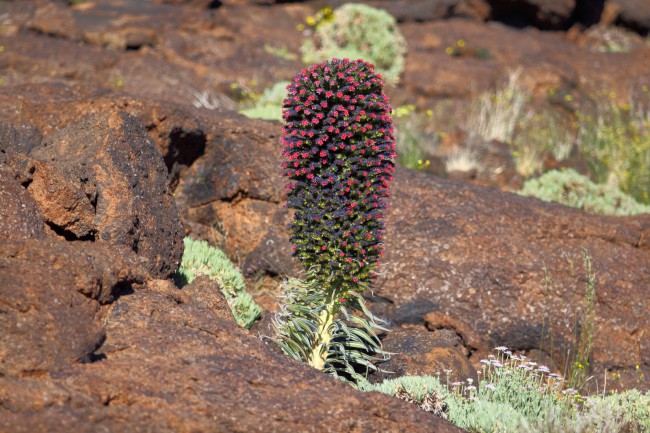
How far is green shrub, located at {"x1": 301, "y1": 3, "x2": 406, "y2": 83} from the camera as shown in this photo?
13.7m

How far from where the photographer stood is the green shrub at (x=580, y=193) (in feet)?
30.5

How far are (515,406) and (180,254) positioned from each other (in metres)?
2.38

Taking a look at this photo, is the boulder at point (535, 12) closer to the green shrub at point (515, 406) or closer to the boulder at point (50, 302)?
the green shrub at point (515, 406)

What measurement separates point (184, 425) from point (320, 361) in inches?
73.9

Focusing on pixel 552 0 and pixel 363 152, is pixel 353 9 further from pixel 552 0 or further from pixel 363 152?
pixel 363 152

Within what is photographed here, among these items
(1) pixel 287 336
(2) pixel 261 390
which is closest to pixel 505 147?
(1) pixel 287 336

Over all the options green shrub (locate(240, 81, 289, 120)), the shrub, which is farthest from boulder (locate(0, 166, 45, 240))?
the shrub

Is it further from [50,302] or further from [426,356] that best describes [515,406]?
[50,302]

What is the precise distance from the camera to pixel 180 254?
18.4ft

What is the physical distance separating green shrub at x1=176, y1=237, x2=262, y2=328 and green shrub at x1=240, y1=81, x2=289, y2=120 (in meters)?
3.01

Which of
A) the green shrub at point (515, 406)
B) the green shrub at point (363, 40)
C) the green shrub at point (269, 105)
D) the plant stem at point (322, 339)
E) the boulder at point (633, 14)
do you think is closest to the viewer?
the green shrub at point (515, 406)

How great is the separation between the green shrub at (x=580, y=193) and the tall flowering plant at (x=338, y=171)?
4.70 meters

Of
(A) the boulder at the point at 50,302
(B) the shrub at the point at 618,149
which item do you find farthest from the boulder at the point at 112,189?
(B) the shrub at the point at 618,149

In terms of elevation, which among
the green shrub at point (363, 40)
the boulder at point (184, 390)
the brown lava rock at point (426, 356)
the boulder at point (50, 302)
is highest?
the boulder at point (50, 302)
